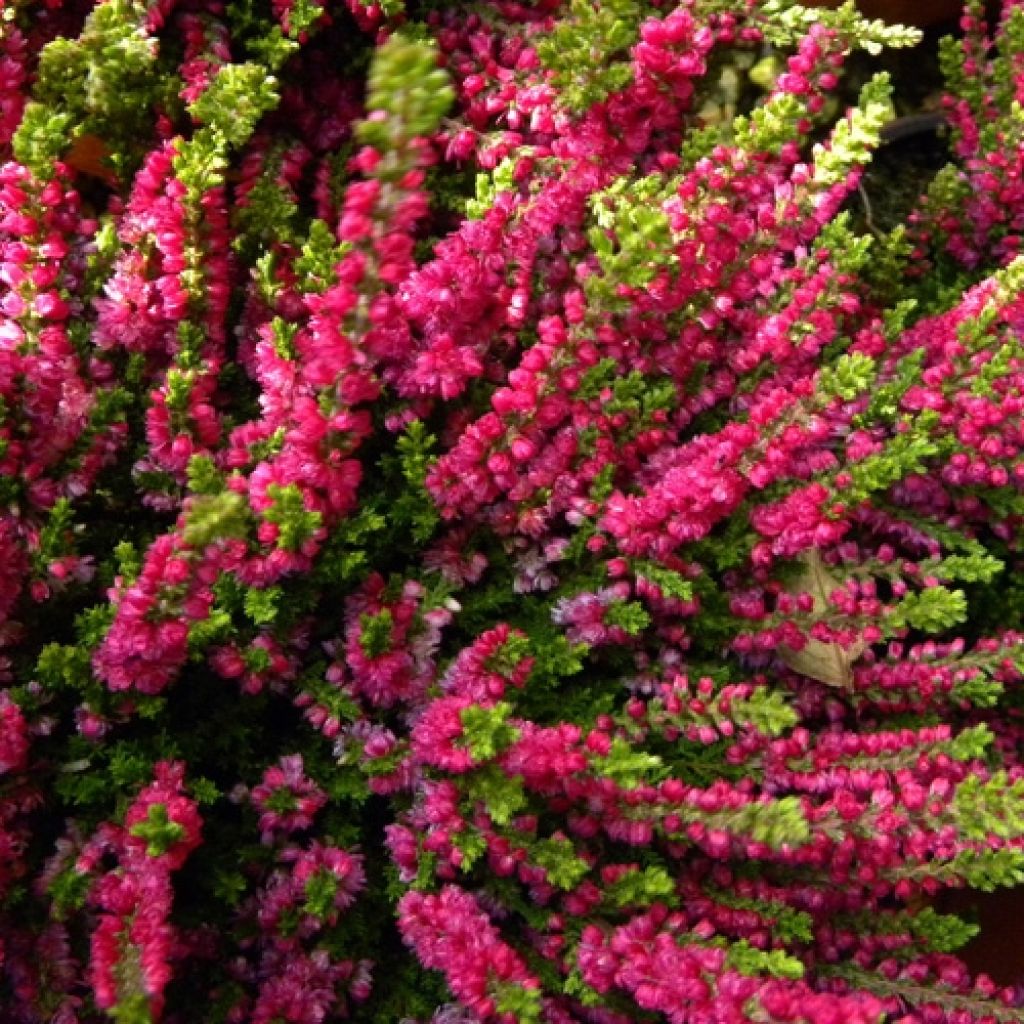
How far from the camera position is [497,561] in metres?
1.44

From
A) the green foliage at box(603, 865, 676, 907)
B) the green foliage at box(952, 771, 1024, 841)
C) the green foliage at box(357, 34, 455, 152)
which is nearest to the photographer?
the green foliage at box(357, 34, 455, 152)

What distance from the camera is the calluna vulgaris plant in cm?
119

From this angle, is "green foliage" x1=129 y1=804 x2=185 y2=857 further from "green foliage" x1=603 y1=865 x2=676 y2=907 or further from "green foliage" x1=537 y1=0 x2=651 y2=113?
"green foliage" x1=537 y1=0 x2=651 y2=113

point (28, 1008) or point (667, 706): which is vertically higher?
point (667, 706)

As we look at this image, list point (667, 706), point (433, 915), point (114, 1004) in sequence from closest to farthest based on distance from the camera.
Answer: point (114, 1004), point (433, 915), point (667, 706)

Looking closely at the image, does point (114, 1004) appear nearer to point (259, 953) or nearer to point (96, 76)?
point (259, 953)

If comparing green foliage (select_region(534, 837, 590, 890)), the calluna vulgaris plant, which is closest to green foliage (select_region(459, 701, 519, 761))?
the calluna vulgaris plant

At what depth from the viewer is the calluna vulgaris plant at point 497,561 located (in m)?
1.19

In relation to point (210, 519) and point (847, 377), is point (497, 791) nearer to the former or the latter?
point (210, 519)

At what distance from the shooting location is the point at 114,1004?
1030mm

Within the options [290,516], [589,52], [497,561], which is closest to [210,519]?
[290,516]

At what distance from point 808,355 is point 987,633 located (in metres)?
0.52

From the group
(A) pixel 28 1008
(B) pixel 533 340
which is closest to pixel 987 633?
(B) pixel 533 340

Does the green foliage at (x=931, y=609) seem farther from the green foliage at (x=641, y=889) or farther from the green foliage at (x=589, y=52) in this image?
the green foliage at (x=589, y=52)
